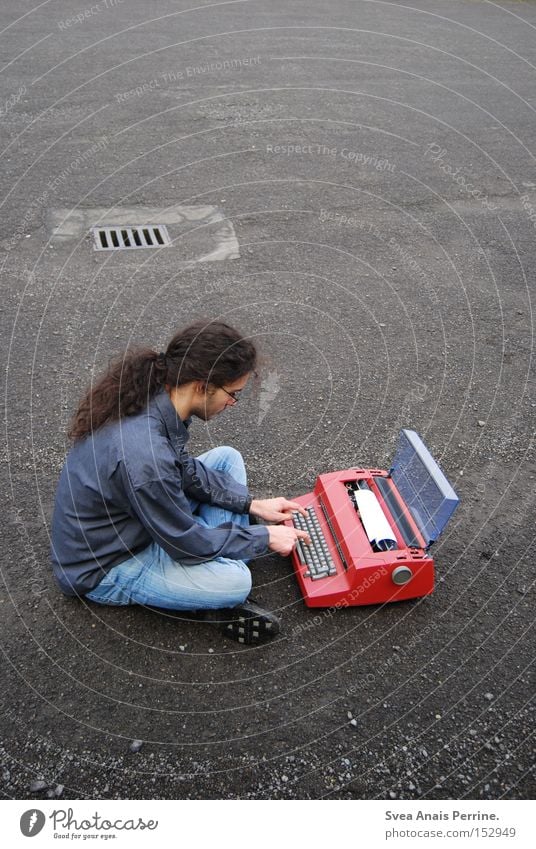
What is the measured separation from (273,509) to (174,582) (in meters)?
0.60

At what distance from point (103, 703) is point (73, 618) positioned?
46 centimetres

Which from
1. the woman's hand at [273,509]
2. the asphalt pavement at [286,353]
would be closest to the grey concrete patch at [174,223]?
the asphalt pavement at [286,353]

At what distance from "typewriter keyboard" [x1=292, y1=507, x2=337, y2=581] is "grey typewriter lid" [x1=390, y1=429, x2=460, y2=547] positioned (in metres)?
0.43

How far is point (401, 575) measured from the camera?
10.1ft

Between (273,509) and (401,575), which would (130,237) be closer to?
(273,509)

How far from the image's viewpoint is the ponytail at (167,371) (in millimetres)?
2814

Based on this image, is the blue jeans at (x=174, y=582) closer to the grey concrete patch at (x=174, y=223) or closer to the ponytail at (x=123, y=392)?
the ponytail at (x=123, y=392)

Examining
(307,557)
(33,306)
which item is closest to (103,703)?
(307,557)

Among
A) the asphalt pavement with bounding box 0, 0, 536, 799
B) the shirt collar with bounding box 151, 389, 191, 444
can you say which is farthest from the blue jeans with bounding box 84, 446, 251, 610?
the shirt collar with bounding box 151, 389, 191, 444

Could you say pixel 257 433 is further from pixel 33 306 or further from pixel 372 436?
pixel 33 306

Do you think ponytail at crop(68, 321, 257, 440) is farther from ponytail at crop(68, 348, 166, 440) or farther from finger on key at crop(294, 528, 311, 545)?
finger on key at crop(294, 528, 311, 545)

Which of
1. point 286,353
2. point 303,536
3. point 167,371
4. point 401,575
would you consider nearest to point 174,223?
point 286,353

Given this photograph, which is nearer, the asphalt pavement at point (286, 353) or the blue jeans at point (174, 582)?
the asphalt pavement at point (286, 353)

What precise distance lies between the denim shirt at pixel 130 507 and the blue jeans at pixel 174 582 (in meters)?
0.04
